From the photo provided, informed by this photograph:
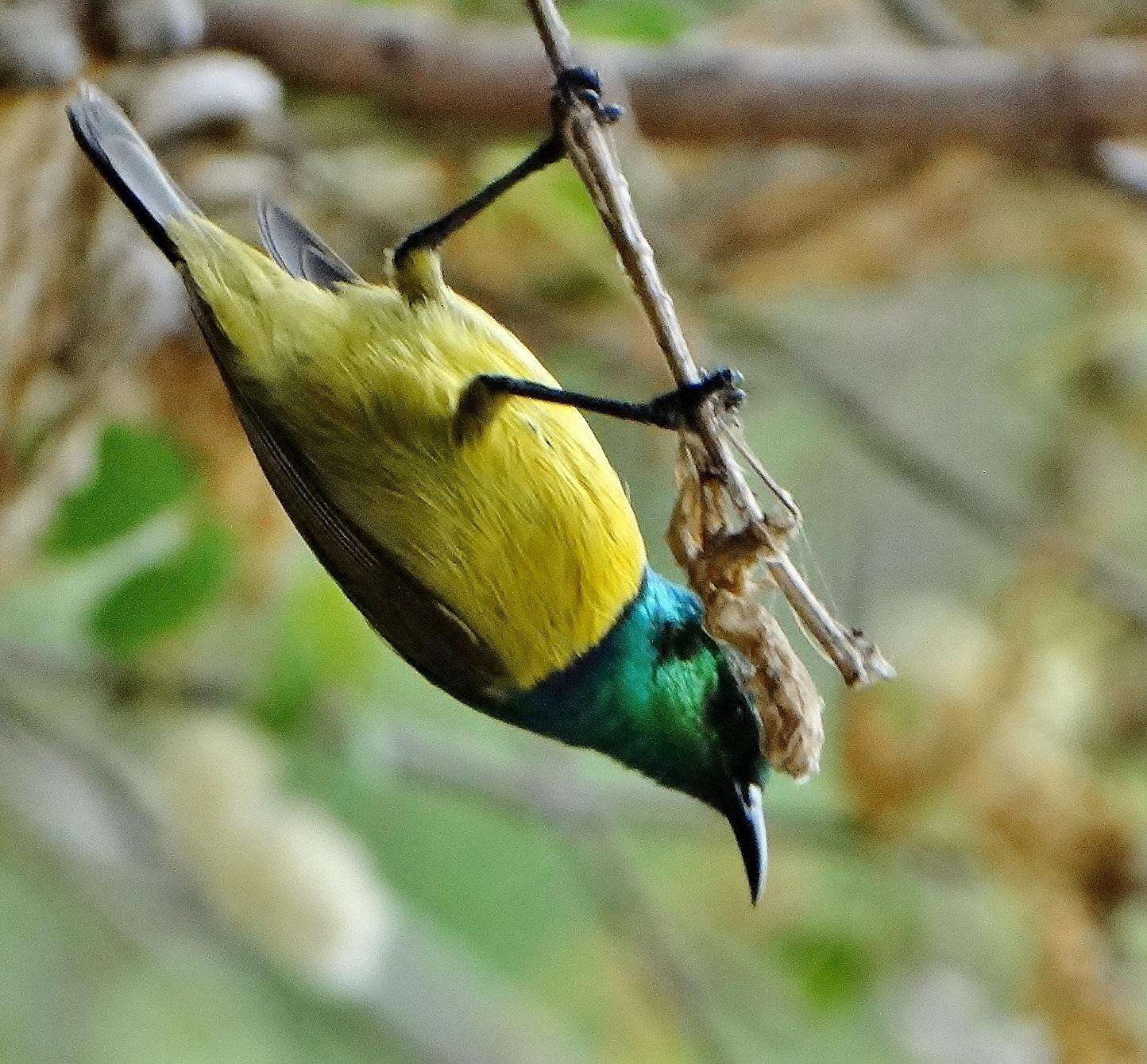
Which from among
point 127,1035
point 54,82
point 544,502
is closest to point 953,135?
point 544,502

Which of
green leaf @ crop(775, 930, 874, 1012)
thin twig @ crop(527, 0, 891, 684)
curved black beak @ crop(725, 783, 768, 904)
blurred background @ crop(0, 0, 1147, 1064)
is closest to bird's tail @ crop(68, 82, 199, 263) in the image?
blurred background @ crop(0, 0, 1147, 1064)

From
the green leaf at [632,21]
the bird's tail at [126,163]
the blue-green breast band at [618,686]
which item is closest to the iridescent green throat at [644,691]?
the blue-green breast band at [618,686]

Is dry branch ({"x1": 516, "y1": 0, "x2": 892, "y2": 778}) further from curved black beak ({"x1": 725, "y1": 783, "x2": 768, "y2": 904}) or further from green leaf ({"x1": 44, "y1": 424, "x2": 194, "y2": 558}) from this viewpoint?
green leaf ({"x1": 44, "y1": 424, "x2": 194, "y2": 558})

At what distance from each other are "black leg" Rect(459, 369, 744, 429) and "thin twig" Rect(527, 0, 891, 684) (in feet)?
0.05

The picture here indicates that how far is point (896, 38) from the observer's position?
2205mm

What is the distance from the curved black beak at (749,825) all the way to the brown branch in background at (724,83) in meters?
0.64

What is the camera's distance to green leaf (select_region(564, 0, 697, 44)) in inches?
69.7

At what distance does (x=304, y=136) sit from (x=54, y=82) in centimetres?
58

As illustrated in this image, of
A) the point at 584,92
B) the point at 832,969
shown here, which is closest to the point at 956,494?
the point at 832,969

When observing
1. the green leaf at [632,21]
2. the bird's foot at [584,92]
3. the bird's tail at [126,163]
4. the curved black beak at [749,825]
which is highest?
the green leaf at [632,21]

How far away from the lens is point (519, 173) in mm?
1255

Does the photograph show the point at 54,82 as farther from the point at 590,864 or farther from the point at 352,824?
the point at 352,824

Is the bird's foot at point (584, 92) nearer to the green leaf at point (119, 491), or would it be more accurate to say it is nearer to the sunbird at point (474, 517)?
the sunbird at point (474, 517)

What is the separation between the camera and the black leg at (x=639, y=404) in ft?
3.01
